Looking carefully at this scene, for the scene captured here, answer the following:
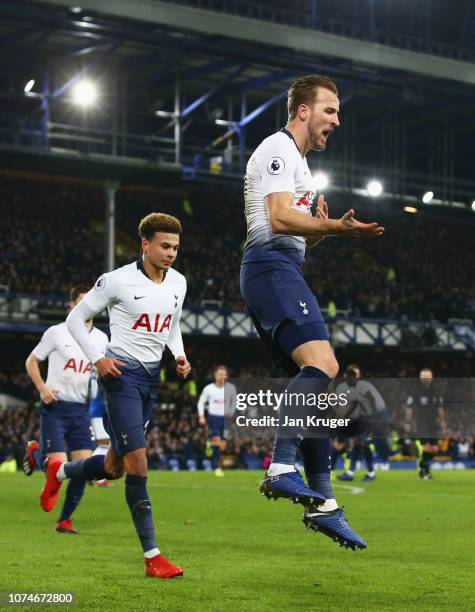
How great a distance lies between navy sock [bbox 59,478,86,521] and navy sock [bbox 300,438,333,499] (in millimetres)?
4841

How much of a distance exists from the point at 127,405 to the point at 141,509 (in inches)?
29.7

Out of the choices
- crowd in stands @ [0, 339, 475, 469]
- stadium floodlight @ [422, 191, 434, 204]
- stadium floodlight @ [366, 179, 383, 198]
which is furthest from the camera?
stadium floodlight @ [422, 191, 434, 204]

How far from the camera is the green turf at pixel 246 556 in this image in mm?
6785

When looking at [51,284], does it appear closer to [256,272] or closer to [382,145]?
[382,145]

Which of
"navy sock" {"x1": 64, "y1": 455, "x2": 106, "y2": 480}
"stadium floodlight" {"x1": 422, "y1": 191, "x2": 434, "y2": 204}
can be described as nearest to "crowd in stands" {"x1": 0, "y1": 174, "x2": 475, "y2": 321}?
"stadium floodlight" {"x1": 422, "y1": 191, "x2": 434, "y2": 204}

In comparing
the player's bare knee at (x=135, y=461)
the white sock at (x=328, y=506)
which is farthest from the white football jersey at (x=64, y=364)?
the white sock at (x=328, y=506)

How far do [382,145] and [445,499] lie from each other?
31.5m

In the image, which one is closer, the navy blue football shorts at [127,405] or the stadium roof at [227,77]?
the navy blue football shorts at [127,405]

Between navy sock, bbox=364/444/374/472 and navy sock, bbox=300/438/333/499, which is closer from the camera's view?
navy sock, bbox=300/438/333/499

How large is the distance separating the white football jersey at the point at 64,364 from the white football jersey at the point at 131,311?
396cm

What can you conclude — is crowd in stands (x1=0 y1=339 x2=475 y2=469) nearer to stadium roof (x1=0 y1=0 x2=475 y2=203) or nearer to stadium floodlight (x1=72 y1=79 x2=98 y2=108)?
stadium roof (x1=0 y1=0 x2=475 y2=203)

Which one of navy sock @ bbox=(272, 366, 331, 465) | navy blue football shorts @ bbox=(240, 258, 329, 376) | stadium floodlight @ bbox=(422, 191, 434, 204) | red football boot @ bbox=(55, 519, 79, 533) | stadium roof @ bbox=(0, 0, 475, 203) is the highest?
stadium roof @ bbox=(0, 0, 475, 203)

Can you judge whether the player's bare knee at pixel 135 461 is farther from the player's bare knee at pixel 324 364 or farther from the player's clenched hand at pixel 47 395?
the player's clenched hand at pixel 47 395

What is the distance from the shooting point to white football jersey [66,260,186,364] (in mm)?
8359
